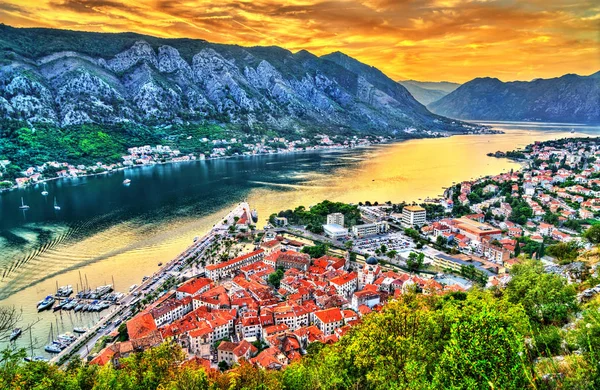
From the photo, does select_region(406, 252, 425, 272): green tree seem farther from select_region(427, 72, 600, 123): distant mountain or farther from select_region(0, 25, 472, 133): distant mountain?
select_region(427, 72, 600, 123): distant mountain

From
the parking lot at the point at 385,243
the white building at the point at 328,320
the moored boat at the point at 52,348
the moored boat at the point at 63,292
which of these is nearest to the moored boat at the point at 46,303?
the moored boat at the point at 63,292

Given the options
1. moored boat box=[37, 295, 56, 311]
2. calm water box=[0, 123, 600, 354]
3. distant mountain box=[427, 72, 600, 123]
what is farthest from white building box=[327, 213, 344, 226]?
distant mountain box=[427, 72, 600, 123]

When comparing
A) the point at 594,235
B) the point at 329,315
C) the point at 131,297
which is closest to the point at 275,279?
the point at 329,315

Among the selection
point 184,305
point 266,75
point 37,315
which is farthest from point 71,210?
point 266,75

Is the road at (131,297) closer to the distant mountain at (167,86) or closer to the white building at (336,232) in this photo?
the white building at (336,232)

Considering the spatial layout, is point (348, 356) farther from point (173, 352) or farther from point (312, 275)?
point (312, 275)

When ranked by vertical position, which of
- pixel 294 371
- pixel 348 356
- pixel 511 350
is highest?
pixel 511 350
